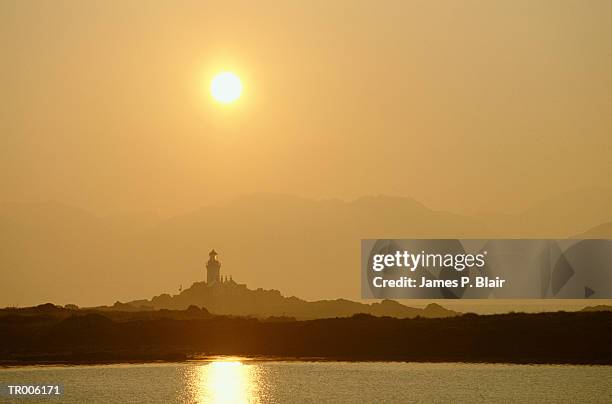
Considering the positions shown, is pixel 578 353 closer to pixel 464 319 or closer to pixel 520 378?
pixel 464 319

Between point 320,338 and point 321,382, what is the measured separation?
4458 cm

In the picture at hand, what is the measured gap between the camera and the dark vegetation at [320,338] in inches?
5699

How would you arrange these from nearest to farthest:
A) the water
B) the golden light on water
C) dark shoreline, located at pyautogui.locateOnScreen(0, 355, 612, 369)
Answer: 1. the water
2. the golden light on water
3. dark shoreline, located at pyautogui.locateOnScreen(0, 355, 612, 369)

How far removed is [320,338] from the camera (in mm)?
156125

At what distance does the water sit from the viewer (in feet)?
318

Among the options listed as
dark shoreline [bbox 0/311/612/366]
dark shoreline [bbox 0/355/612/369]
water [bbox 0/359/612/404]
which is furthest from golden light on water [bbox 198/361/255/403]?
dark shoreline [bbox 0/311/612/366]

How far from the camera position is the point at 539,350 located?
14475 centimetres

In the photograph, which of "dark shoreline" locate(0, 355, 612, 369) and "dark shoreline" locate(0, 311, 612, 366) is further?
"dark shoreline" locate(0, 311, 612, 366)

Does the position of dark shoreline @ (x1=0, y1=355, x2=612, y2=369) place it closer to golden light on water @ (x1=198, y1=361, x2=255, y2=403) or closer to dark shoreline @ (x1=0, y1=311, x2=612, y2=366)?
dark shoreline @ (x1=0, y1=311, x2=612, y2=366)

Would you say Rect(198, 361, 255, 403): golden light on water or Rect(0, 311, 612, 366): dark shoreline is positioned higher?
Rect(0, 311, 612, 366): dark shoreline

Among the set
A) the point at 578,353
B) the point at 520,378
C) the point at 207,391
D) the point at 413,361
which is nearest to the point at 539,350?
the point at 578,353

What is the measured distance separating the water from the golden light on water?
0.10m

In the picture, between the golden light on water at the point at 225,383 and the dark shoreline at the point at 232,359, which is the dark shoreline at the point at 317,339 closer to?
the dark shoreline at the point at 232,359

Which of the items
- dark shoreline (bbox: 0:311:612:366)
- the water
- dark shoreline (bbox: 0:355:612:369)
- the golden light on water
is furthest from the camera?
dark shoreline (bbox: 0:311:612:366)
